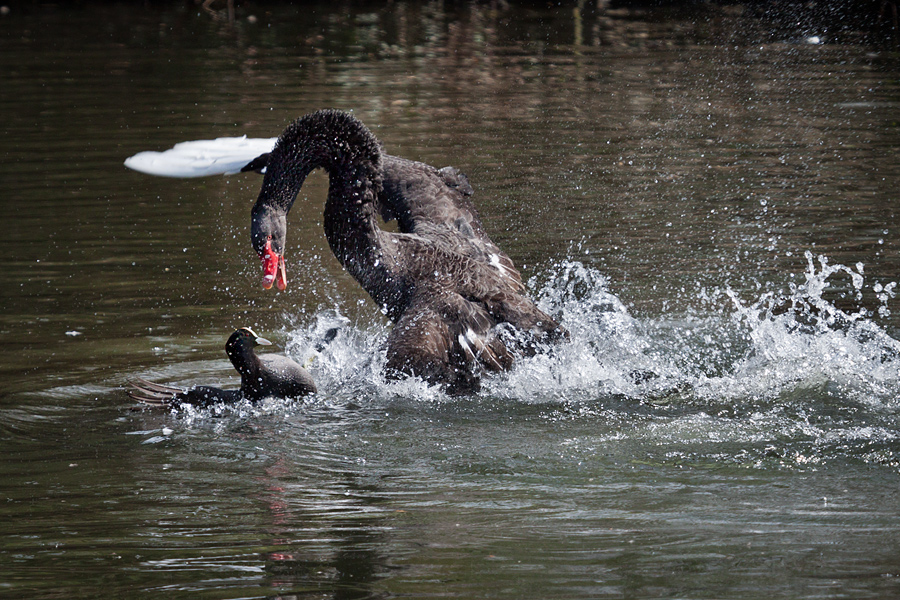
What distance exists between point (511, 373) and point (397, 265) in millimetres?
921

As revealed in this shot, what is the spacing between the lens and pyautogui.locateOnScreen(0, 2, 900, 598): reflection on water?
4141 mm

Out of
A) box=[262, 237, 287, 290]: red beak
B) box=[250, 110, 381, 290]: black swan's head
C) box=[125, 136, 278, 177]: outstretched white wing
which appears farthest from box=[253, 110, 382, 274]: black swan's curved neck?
box=[125, 136, 278, 177]: outstretched white wing

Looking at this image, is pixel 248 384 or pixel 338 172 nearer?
pixel 248 384

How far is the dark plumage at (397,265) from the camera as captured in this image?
20.2 feet

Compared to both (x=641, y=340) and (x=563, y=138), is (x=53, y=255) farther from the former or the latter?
(x=563, y=138)

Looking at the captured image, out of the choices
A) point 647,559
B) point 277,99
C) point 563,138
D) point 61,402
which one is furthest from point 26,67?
point 647,559

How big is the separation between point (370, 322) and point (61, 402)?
8.01ft

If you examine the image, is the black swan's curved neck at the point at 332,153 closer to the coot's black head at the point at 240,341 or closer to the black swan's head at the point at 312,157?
the black swan's head at the point at 312,157

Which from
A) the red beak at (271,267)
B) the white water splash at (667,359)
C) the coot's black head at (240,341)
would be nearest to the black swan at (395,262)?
the red beak at (271,267)

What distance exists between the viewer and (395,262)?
21.1 ft

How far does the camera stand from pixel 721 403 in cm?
608

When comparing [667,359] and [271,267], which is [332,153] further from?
[667,359]

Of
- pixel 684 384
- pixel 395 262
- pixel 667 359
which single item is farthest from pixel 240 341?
pixel 667 359

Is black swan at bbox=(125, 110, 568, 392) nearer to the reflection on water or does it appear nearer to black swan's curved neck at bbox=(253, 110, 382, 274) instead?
black swan's curved neck at bbox=(253, 110, 382, 274)
